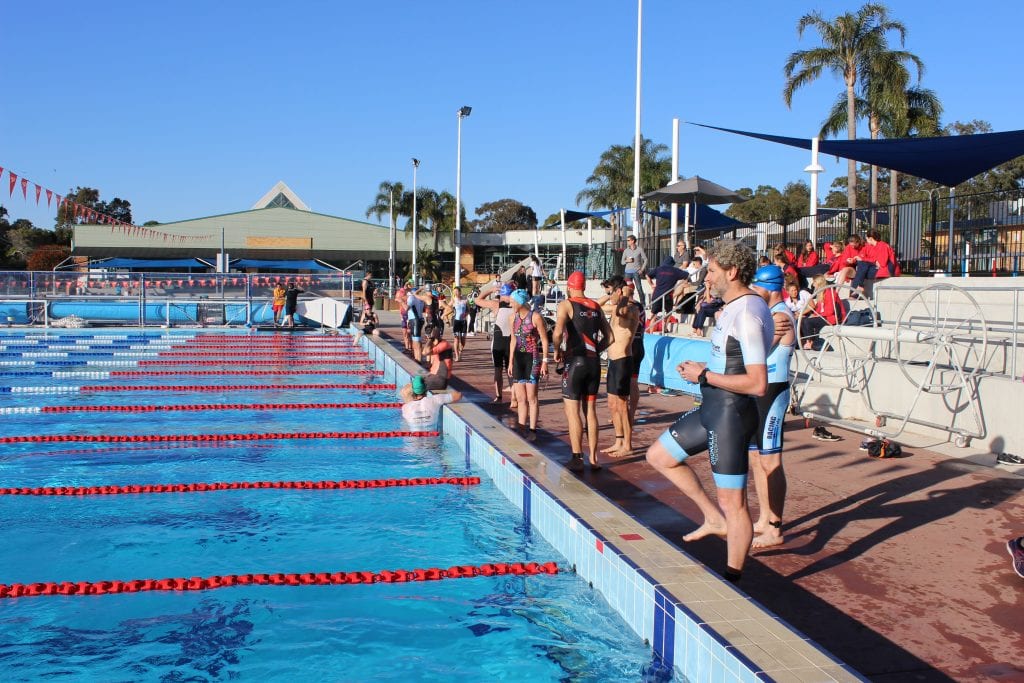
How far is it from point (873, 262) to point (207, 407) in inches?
359

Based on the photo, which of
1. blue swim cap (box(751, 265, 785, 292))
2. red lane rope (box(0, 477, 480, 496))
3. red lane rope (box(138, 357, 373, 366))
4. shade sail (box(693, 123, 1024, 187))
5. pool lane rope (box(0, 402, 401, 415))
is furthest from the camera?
red lane rope (box(138, 357, 373, 366))

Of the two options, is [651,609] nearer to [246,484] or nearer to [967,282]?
[246,484]

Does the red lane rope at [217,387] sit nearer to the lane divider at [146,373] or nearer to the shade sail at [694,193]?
the lane divider at [146,373]

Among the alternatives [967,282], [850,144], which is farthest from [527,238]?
[967,282]

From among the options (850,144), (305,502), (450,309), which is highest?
(850,144)

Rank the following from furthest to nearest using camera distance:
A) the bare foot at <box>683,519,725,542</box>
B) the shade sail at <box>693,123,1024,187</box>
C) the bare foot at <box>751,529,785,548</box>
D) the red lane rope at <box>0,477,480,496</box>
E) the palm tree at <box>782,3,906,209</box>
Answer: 1. the palm tree at <box>782,3,906,209</box>
2. the shade sail at <box>693,123,1024,187</box>
3. the red lane rope at <box>0,477,480,496</box>
4. the bare foot at <box>751,529,785,548</box>
5. the bare foot at <box>683,519,725,542</box>

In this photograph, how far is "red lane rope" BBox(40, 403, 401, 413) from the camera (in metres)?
11.4

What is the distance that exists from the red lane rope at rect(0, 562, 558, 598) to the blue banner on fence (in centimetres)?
656

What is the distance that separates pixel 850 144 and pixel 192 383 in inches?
439

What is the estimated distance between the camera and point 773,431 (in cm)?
513

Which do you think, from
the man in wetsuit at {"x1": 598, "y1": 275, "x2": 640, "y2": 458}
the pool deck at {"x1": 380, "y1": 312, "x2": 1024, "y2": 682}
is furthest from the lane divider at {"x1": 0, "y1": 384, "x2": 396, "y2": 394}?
the man in wetsuit at {"x1": 598, "y1": 275, "x2": 640, "y2": 458}

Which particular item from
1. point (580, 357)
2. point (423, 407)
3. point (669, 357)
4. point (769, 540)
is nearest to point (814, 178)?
point (669, 357)

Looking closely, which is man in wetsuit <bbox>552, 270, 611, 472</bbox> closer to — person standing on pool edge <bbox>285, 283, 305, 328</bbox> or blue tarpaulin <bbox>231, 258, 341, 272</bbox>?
person standing on pool edge <bbox>285, 283, 305, 328</bbox>

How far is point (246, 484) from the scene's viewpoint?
7426mm
